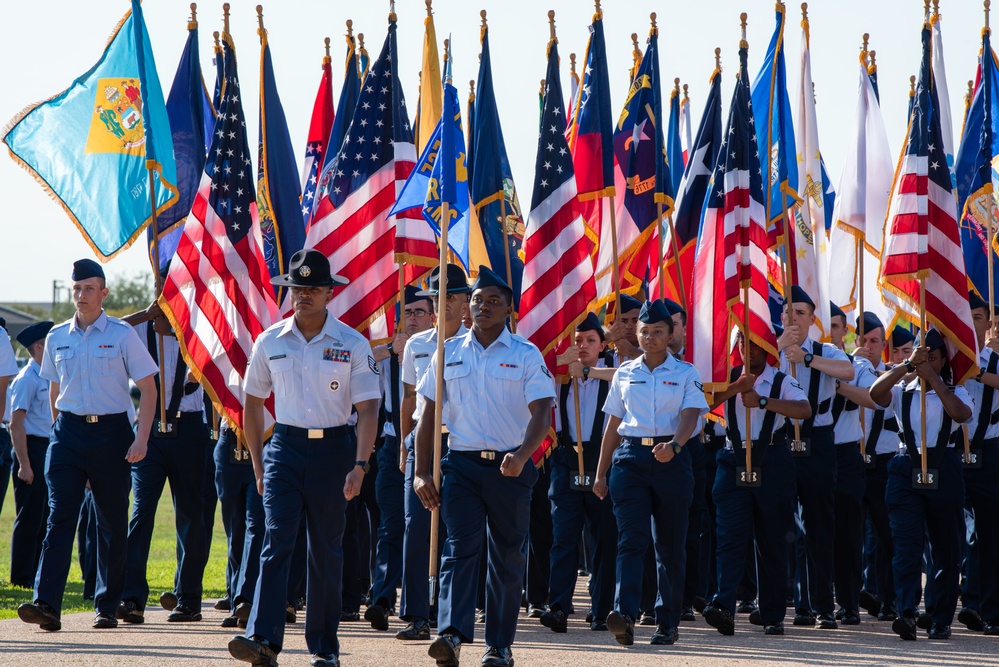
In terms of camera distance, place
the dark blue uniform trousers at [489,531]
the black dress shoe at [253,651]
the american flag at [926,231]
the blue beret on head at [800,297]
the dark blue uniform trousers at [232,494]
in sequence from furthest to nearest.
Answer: the blue beret on head at [800,297] < the american flag at [926,231] < the dark blue uniform trousers at [232,494] < the dark blue uniform trousers at [489,531] < the black dress shoe at [253,651]

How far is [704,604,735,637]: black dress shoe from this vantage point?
10.0m

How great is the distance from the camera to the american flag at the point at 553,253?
36.2 ft

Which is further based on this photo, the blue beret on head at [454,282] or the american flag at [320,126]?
the american flag at [320,126]

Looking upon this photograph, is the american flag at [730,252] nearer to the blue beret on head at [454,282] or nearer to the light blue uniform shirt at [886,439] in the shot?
the light blue uniform shirt at [886,439]

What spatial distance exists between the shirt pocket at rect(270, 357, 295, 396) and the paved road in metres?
1.62

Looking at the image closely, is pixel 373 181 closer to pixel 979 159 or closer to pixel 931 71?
pixel 931 71

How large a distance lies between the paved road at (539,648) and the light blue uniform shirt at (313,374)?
151 cm

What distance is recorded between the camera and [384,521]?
1059 centimetres

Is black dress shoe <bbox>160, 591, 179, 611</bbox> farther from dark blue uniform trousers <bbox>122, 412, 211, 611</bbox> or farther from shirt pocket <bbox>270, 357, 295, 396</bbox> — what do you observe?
→ shirt pocket <bbox>270, 357, 295, 396</bbox>

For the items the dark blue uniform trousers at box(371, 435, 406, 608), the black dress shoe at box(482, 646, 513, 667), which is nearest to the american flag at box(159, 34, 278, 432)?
the dark blue uniform trousers at box(371, 435, 406, 608)

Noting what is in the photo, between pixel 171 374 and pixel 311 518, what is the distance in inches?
128

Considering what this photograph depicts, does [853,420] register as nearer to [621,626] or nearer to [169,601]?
[621,626]

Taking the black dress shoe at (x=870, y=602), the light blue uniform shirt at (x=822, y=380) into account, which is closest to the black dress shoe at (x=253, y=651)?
the light blue uniform shirt at (x=822, y=380)

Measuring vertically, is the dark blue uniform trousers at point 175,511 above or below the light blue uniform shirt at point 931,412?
below
